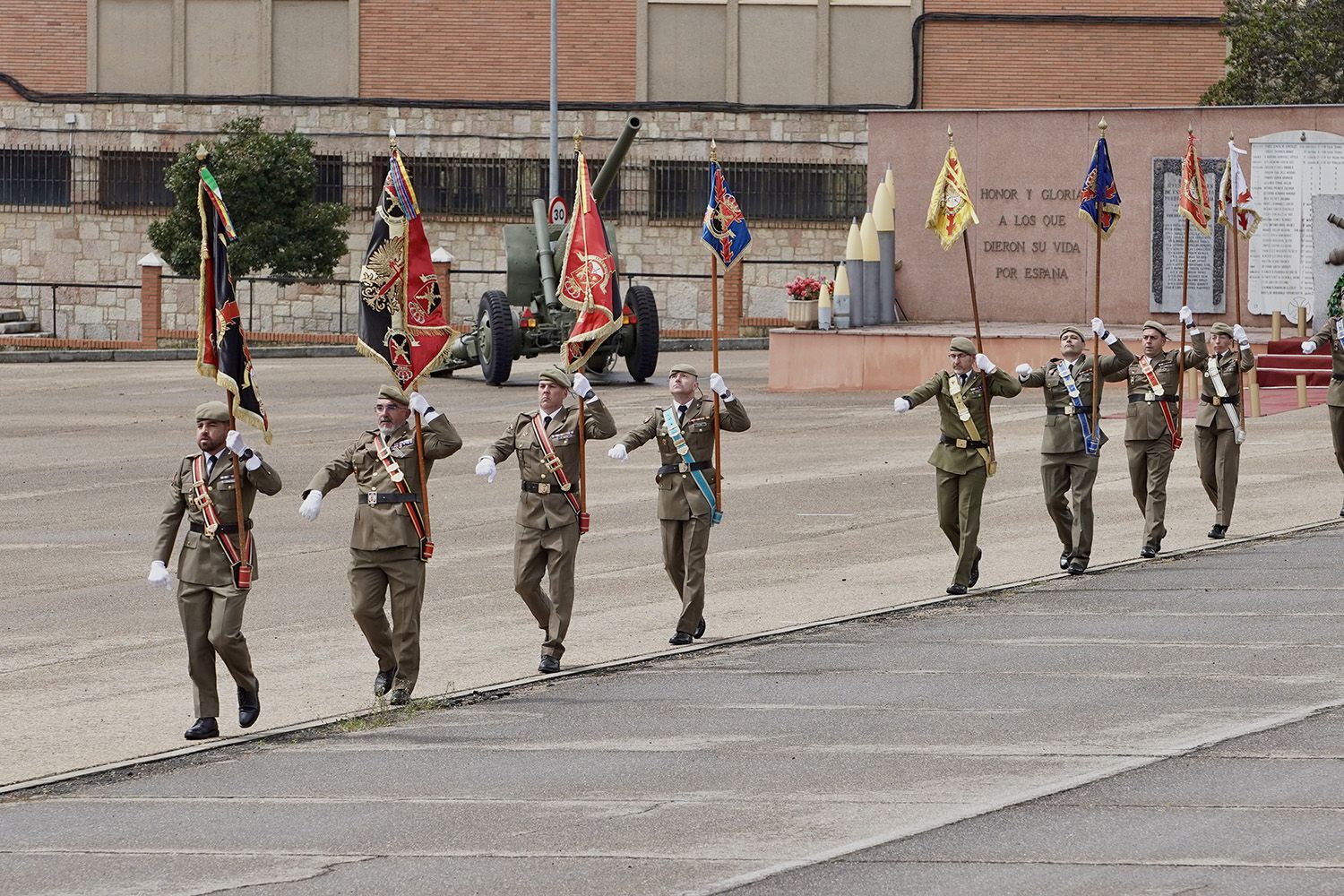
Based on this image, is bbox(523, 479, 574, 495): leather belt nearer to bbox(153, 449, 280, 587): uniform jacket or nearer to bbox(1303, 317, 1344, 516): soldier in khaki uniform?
bbox(153, 449, 280, 587): uniform jacket

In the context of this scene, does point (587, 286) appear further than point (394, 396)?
Yes

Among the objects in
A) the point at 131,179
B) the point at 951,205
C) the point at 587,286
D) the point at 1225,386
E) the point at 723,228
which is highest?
the point at 131,179

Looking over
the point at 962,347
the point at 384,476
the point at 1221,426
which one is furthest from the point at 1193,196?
the point at 384,476

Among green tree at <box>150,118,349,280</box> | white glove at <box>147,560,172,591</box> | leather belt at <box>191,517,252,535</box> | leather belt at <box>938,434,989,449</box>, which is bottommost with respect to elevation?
white glove at <box>147,560,172,591</box>

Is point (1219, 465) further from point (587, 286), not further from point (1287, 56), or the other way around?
point (1287, 56)

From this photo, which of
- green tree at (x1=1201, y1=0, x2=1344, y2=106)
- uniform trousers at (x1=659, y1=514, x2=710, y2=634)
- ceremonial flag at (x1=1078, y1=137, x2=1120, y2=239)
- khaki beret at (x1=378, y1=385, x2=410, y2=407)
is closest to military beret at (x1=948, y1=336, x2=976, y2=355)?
uniform trousers at (x1=659, y1=514, x2=710, y2=634)

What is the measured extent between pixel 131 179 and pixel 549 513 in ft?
125

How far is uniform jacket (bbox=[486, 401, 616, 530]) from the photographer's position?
1276 cm

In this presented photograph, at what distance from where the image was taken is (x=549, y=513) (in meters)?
12.7

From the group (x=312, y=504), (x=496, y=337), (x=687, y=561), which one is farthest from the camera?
(x=496, y=337)

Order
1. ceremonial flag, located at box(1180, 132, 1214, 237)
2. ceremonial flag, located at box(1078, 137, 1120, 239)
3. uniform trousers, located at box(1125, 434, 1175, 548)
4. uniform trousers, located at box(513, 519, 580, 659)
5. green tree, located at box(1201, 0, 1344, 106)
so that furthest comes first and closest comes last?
green tree, located at box(1201, 0, 1344, 106) < ceremonial flag, located at box(1180, 132, 1214, 237) < ceremonial flag, located at box(1078, 137, 1120, 239) < uniform trousers, located at box(1125, 434, 1175, 548) < uniform trousers, located at box(513, 519, 580, 659)

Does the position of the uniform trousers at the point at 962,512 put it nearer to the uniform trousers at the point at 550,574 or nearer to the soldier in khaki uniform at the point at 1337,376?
the uniform trousers at the point at 550,574

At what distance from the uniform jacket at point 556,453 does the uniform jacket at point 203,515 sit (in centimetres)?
182

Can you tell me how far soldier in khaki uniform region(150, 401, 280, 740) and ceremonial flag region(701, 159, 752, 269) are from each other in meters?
5.86
